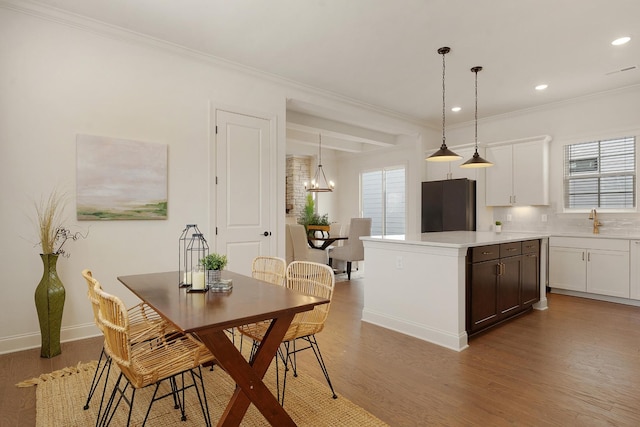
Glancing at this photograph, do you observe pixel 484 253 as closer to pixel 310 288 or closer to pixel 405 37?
pixel 310 288

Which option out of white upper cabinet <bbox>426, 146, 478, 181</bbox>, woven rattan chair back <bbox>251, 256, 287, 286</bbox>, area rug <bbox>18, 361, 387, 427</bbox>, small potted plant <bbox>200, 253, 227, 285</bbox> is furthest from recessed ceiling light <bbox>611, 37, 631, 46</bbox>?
small potted plant <bbox>200, 253, 227, 285</bbox>

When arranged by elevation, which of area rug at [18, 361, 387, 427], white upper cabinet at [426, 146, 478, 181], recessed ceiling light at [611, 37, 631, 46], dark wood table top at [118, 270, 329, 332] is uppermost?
recessed ceiling light at [611, 37, 631, 46]

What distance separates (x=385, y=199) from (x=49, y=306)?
6.69m

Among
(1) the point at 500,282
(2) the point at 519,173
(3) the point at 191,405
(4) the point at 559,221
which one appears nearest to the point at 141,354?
(3) the point at 191,405

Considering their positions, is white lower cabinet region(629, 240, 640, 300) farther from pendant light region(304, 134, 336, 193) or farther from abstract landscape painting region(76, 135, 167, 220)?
pendant light region(304, 134, 336, 193)

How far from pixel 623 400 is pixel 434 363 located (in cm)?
115

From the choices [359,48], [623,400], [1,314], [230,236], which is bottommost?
[623,400]

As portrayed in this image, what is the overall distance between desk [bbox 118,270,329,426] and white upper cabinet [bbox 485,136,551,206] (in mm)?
5119

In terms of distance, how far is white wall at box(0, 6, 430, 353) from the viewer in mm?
2980

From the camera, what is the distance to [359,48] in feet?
12.6

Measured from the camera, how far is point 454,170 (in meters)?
6.50

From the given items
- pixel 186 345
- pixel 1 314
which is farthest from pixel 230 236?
pixel 186 345

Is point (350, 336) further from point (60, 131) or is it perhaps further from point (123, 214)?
point (60, 131)

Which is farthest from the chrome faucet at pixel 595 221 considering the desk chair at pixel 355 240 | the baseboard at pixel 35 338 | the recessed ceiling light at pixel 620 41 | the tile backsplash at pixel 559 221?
the baseboard at pixel 35 338
